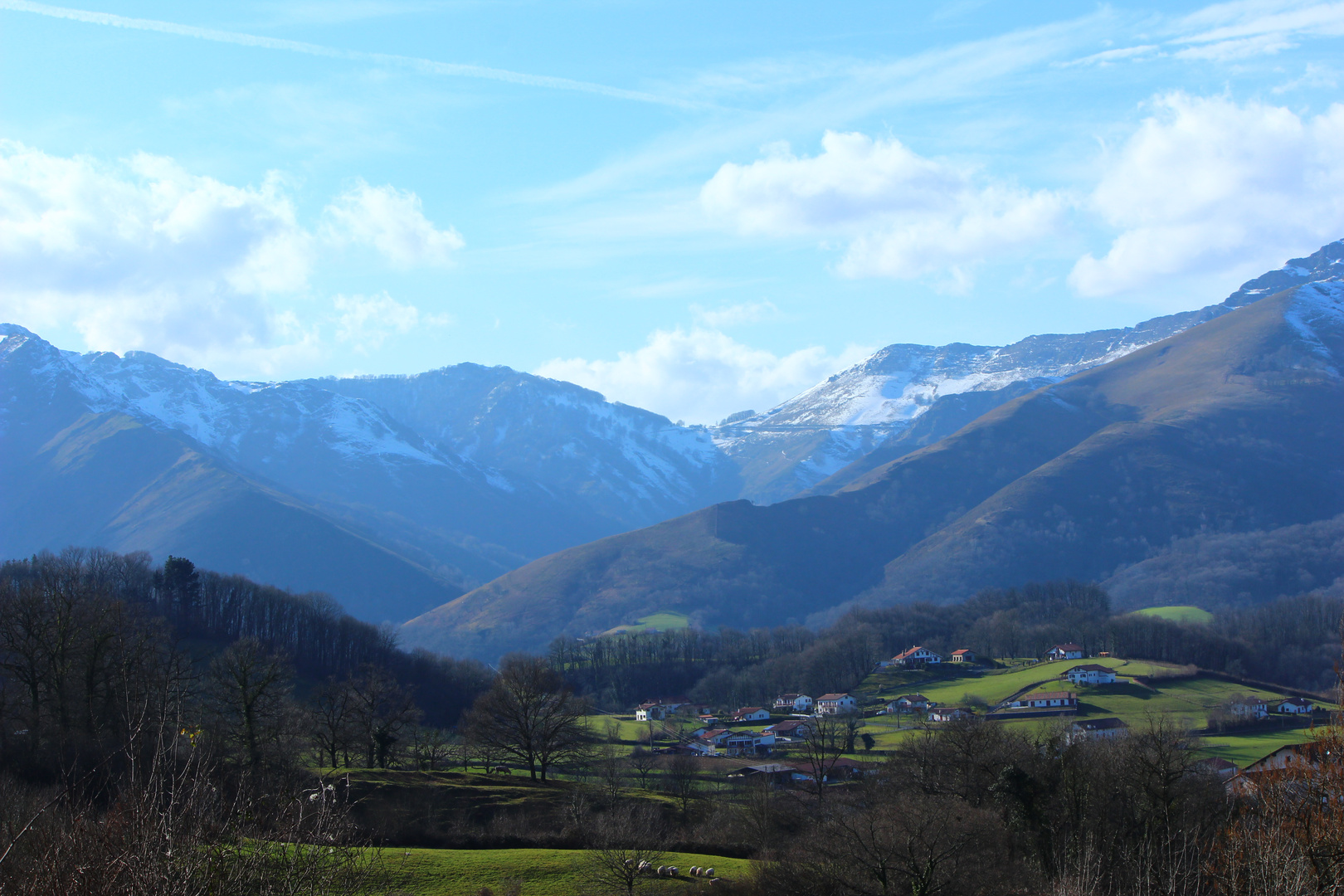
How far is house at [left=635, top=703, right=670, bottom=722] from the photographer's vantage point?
569 feet

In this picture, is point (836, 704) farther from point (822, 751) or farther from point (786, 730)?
point (822, 751)

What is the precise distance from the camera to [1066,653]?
631 feet

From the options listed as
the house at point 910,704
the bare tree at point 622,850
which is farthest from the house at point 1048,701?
the bare tree at point 622,850

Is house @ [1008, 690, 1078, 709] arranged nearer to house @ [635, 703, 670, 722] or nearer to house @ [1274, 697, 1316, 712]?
house @ [1274, 697, 1316, 712]

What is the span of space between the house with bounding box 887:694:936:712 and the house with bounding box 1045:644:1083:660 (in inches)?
1490

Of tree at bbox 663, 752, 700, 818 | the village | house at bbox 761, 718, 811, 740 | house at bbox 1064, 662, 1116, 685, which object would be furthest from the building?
tree at bbox 663, 752, 700, 818

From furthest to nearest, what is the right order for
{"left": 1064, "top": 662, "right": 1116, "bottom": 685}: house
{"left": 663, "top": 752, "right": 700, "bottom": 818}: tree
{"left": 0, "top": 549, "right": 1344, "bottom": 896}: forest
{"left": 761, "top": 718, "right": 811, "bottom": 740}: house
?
{"left": 1064, "top": 662, "right": 1116, "bottom": 685}: house < {"left": 761, "top": 718, "right": 811, "bottom": 740}: house < {"left": 663, "top": 752, "right": 700, "bottom": 818}: tree < {"left": 0, "top": 549, "right": 1344, "bottom": 896}: forest

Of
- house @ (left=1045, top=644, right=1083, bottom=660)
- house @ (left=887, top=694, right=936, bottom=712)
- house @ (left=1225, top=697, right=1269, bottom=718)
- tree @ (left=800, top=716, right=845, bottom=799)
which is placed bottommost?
house @ (left=1225, top=697, right=1269, bottom=718)

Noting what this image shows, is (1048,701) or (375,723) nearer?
(375,723)

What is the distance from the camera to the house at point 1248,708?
456 feet

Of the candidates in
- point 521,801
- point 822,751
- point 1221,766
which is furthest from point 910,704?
point 521,801

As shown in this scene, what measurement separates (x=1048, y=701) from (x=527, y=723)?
306 ft

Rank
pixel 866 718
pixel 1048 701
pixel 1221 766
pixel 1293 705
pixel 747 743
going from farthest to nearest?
1. pixel 866 718
2. pixel 1048 701
3. pixel 1293 705
4. pixel 747 743
5. pixel 1221 766

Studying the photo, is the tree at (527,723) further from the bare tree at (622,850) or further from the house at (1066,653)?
the house at (1066,653)
